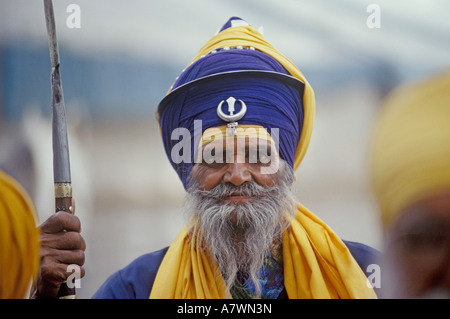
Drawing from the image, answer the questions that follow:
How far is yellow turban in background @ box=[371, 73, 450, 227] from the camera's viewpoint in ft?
6.51

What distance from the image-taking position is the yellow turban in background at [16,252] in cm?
200

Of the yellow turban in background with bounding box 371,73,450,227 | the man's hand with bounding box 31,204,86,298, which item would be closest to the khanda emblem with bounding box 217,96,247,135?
the yellow turban in background with bounding box 371,73,450,227

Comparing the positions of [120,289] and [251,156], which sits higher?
[251,156]

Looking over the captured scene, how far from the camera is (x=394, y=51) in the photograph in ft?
7.02

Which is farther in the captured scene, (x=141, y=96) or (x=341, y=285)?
(x=141, y=96)

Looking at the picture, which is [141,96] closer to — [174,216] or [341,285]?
[174,216]

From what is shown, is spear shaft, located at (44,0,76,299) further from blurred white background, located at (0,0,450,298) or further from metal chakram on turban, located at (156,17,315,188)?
metal chakram on turban, located at (156,17,315,188)

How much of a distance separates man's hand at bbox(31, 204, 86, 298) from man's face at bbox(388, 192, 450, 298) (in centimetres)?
128

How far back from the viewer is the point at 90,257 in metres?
2.09
